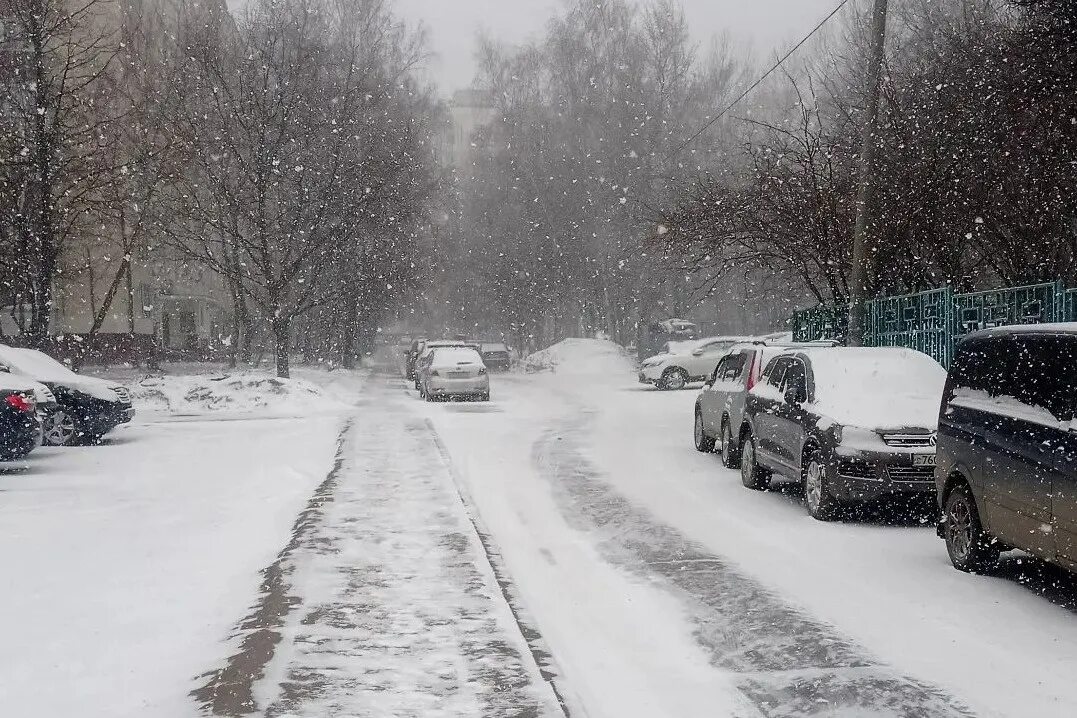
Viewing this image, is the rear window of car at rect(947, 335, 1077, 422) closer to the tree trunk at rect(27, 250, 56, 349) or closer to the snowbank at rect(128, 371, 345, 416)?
the snowbank at rect(128, 371, 345, 416)

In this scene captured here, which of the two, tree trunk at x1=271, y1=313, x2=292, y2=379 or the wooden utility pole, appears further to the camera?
tree trunk at x1=271, y1=313, x2=292, y2=379

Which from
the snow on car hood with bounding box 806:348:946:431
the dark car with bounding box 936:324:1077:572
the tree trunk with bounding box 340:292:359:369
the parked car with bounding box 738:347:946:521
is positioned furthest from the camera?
the tree trunk with bounding box 340:292:359:369

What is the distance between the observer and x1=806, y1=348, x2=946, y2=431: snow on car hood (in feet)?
36.5

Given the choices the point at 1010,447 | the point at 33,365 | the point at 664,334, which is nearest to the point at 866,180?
the point at 1010,447

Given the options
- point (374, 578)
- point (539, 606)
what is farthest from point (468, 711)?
point (374, 578)

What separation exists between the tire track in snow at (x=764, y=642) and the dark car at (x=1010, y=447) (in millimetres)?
1743

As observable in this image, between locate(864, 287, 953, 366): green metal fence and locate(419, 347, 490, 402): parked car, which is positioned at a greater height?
locate(864, 287, 953, 366): green metal fence

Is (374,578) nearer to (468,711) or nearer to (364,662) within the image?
(364,662)

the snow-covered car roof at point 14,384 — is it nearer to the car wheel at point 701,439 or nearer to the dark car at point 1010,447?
the car wheel at point 701,439

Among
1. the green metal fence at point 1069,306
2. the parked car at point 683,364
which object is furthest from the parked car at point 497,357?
the green metal fence at point 1069,306

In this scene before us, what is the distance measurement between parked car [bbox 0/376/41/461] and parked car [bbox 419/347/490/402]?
16268 millimetres

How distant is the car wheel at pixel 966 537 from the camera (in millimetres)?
8445

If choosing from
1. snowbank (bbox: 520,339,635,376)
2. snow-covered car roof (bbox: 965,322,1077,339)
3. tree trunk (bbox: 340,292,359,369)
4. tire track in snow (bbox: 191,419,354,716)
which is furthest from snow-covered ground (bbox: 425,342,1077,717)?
snowbank (bbox: 520,339,635,376)

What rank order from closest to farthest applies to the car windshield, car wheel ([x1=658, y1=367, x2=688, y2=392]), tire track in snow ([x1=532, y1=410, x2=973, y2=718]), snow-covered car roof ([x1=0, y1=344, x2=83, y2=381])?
tire track in snow ([x1=532, y1=410, x2=973, y2=718]) → snow-covered car roof ([x1=0, y1=344, x2=83, y2=381]) → the car windshield → car wheel ([x1=658, y1=367, x2=688, y2=392])
